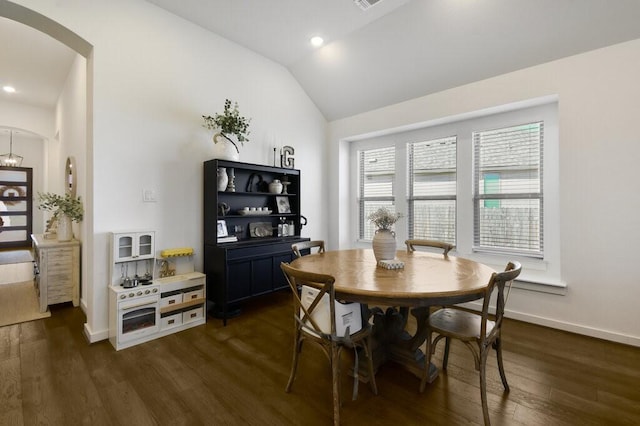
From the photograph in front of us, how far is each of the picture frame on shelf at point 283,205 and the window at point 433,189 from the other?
5.94 feet

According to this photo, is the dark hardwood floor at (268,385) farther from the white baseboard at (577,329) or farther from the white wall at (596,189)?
the white wall at (596,189)

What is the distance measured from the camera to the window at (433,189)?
391cm

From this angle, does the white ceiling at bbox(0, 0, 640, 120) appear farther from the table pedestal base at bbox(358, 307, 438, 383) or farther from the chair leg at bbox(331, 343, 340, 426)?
the chair leg at bbox(331, 343, 340, 426)

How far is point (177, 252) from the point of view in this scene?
3.10 metres

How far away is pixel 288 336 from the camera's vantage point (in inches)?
110

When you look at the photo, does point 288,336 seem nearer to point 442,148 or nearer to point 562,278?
point 562,278

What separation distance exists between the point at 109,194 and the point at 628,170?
188 inches

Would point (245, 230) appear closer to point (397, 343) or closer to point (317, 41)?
point (397, 343)

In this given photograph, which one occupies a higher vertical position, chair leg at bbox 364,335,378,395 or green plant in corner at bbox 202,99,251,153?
green plant in corner at bbox 202,99,251,153

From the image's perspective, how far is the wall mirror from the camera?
388cm

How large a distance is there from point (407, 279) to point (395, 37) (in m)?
2.95

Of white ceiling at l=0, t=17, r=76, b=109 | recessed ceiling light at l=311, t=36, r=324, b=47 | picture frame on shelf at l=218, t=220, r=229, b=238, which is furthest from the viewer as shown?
recessed ceiling light at l=311, t=36, r=324, b=47

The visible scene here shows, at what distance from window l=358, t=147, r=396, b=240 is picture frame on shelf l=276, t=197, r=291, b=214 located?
1.41m

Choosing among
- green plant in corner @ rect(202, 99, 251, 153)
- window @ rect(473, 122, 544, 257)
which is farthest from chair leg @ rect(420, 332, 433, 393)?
green plant in corner @ rect(202, 99, 251, 153)
